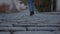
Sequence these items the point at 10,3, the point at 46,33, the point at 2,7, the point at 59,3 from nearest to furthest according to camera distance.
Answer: the point at 46,33, the point at 2,7, the point at 10,3, the point at 59,3

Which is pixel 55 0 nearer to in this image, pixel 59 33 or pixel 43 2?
pixel 43 2

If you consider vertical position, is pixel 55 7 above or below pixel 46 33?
below

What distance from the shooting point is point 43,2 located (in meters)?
10.5

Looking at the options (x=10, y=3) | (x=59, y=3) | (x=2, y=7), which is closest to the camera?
(x=2, y=7)

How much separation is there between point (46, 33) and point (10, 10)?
6.58 meters

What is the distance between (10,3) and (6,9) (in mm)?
497

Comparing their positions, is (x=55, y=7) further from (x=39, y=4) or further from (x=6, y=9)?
(x=6, y=9)

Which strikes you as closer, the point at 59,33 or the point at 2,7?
the point at 59,33

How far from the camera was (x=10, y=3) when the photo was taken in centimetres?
969

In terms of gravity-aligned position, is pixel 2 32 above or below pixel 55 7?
above

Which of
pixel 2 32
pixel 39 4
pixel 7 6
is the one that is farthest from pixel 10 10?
pixel 2 32

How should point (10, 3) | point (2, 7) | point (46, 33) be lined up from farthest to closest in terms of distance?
point (10, 3), point (2, 7), point (46, 33)

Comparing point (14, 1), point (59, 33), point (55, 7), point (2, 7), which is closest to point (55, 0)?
point (55, 7)

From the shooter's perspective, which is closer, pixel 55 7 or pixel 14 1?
pixel 14 1
